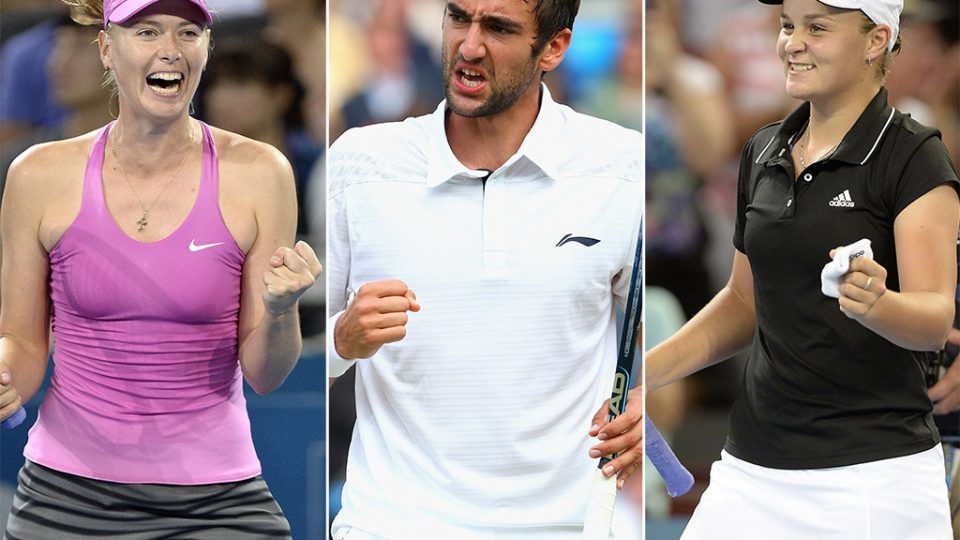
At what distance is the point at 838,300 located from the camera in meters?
1.79

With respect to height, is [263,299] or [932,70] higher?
[932,70]

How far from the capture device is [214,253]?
75.0 inches

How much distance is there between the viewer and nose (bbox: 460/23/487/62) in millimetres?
1793

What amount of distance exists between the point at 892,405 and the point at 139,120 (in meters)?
1.17

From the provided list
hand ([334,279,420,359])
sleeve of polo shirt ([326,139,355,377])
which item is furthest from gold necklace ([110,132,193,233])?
hand ([334,279,420,359])

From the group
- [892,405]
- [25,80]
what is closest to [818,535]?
[892,405]

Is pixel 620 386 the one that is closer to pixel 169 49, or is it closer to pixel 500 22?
pixel 500 22

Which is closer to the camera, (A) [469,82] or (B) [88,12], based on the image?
(A) [469,82]

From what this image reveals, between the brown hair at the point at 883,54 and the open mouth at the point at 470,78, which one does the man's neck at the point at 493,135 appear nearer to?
the open mouth at the point at 470,78

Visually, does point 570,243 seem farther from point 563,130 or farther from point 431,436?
point 431,436

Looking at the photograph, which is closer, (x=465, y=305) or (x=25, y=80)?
(x=465, y=305)

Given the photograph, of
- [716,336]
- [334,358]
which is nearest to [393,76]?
[334,358]

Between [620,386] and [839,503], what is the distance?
0.35 metres

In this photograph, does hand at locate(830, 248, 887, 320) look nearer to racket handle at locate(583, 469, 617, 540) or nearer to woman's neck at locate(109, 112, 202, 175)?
racket handle at locate(583, 469, 617, 540)
